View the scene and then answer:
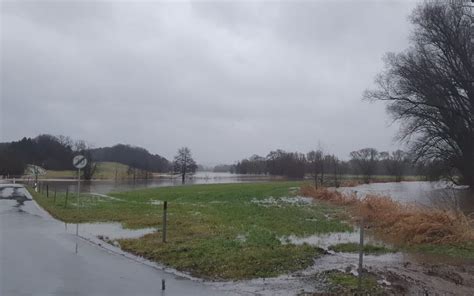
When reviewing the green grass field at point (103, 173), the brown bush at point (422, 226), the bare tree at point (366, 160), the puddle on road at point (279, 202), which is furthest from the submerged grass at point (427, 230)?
the green grass field at point (103, 173)

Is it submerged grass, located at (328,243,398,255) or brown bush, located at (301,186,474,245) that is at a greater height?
brown bush, located at (301,186,474,245)

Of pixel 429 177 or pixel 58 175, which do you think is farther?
pixel 58 175

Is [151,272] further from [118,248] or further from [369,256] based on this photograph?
[369,256]

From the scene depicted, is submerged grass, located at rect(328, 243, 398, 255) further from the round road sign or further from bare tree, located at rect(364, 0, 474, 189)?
bare tree, located at rect(364, 0, 474, 189)

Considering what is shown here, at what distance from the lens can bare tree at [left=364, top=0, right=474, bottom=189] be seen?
4538 centimetres

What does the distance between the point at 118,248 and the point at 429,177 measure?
45486mm

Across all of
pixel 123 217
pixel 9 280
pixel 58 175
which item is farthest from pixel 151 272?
pixel 58 175

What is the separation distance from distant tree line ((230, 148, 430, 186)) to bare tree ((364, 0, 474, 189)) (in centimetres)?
314

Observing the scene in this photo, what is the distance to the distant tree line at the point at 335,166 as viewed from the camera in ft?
246

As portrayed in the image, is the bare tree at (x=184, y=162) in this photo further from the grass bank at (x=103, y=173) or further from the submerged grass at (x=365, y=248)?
the submerged grass at (x=365, y=248)

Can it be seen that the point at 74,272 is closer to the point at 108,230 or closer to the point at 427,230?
the point at 108,230

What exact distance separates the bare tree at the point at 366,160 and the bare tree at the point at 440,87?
43.2 m

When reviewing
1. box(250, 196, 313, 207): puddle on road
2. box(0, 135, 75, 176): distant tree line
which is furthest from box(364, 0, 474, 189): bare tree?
box(0, 135, 75, 176): distant tree line

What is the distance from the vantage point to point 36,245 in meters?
13.4
